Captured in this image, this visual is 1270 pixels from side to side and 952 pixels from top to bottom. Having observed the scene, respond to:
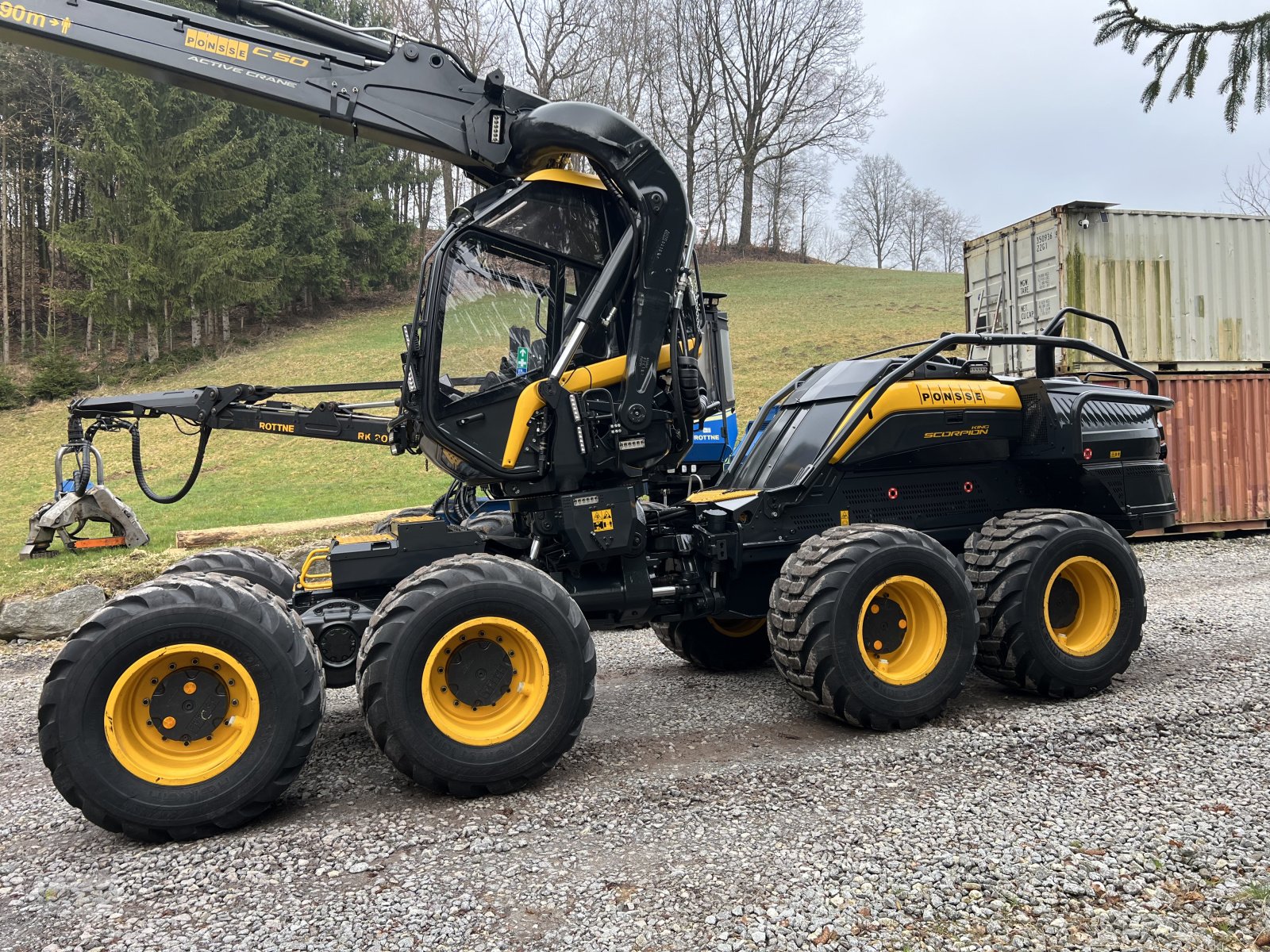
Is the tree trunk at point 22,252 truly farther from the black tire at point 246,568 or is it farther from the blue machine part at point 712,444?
the black tire at point 246,568

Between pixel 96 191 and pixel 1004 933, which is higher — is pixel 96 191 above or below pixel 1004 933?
above

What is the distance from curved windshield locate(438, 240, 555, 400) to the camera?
16.0ft

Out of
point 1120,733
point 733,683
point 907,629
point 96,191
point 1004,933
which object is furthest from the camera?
point 96,191

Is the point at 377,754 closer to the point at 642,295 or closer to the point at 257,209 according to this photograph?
the point at 642,295

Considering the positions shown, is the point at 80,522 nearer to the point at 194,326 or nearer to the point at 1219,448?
the point at 1219,448

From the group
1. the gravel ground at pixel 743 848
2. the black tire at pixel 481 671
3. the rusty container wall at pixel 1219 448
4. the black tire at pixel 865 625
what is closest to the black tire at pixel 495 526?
the black tire at pixel 481 671

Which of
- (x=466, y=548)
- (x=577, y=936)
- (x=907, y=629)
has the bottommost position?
(x=577, y=936)

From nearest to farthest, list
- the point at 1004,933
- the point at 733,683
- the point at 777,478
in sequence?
the point at 1004,933 → the point at 777,478 → the point at 733,683

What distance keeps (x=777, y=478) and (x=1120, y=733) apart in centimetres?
232

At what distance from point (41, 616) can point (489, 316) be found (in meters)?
6.58

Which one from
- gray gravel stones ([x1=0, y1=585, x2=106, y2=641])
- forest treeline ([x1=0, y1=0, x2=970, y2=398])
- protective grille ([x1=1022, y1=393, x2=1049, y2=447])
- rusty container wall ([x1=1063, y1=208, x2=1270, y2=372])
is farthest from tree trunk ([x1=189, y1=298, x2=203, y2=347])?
protective grille ([x1=1022, y1=393, x2=1049, y2=447])

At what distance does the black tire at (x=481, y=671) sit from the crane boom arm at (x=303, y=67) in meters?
2.45

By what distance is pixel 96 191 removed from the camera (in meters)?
32.4

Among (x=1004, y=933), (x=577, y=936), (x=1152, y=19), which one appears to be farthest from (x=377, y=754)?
(x=1152, y=19)
